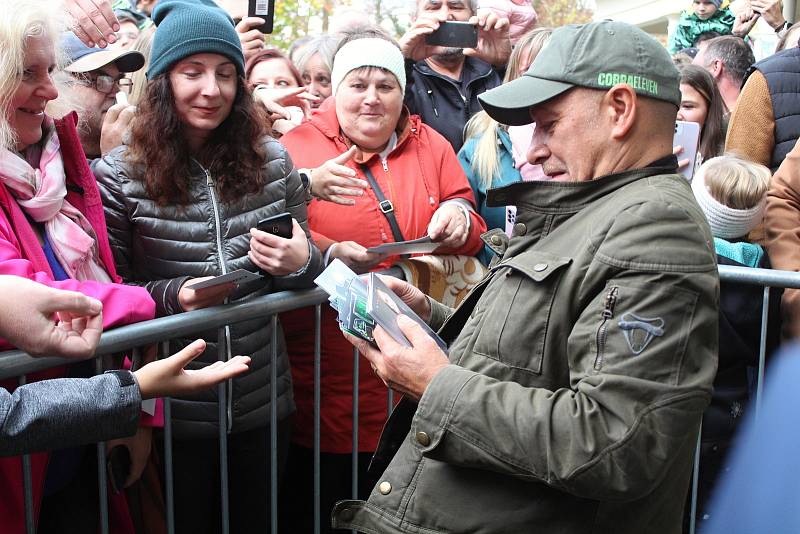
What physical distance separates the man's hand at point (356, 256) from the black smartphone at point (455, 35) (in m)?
1.75

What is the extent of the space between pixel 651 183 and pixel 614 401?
1.59 feet

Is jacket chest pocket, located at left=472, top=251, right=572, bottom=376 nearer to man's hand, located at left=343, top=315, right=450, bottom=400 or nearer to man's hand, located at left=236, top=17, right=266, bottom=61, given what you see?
man's hand, located at left=343, top=315, right=450, bottom=400

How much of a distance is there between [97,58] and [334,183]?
1.10 meters

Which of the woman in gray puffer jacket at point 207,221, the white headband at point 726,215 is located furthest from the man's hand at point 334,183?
the white headband at point 726,215

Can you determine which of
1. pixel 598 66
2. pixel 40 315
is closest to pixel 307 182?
pixel 40 315

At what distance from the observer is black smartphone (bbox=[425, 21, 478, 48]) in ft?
15.4

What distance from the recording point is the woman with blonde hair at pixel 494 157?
4008 millimetres

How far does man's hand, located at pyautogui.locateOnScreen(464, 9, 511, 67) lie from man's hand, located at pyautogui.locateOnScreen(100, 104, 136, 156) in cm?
215

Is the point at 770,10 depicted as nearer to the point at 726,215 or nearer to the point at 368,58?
the point at 726,215

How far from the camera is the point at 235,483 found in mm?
3189

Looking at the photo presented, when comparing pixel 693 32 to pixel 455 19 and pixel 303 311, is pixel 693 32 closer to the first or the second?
pixel 455 19

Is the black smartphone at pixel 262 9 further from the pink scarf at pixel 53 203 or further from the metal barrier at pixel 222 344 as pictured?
the pink scarf at pixel 53 203

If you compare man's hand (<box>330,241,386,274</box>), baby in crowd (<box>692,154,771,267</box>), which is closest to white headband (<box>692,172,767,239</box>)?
baby in crowd (<box>692,154,771,267</box>)

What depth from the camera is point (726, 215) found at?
3555 mm
